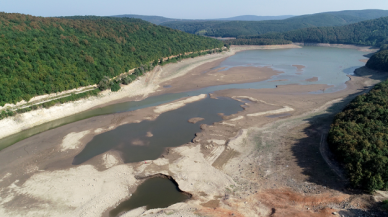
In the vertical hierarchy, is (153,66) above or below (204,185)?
above

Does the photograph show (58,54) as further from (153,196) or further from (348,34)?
(348,34)

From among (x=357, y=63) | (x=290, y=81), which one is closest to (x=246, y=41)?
(x=357, y=63)

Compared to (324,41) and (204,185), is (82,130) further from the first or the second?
(324,41)

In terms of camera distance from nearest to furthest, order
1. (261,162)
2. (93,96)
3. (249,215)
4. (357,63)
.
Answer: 1. (249,215)
2. (261,162)
3. (93,96)
4. (357,63)

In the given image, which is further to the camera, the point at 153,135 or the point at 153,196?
the point at 153,135

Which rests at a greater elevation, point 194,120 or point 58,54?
point 58,54

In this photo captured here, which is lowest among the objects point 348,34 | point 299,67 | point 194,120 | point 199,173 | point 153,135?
point 199,173

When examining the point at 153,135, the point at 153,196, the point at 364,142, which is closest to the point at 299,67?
the point at 364,142
